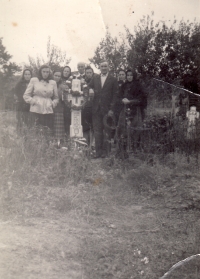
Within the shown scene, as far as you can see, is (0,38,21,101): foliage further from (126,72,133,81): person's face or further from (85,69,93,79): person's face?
(126,72,133,81): person's face

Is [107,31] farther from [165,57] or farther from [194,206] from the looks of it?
[194,206]

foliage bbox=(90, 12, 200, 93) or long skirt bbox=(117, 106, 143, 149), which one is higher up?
foliage bbox=(90, 12, 200, 93)

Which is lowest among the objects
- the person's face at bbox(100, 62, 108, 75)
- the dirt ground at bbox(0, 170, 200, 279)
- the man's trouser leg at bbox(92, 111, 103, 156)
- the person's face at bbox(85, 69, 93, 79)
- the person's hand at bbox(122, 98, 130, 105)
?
the dirt ground at bbox(0, 170, 200, 279)

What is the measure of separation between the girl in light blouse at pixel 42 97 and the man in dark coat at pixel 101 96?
2.53 feet

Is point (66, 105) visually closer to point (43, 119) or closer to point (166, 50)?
point (43, 119)

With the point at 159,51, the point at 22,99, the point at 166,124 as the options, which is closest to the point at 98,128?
the point at 166,124

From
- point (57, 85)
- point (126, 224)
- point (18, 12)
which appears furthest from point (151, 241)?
point (18, 12)

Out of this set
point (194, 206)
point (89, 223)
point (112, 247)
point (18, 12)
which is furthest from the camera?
point (18, 12)

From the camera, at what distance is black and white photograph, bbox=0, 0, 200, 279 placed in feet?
11.6

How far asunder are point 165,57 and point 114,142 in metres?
1.94

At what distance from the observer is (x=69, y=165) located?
5.42 meters

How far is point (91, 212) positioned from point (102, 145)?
2044 millimetres

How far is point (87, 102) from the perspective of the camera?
6.30 metres

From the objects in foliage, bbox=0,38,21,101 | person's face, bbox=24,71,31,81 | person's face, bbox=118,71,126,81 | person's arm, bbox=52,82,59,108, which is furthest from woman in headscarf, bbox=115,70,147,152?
foliage, bbox=0,38,21,101
